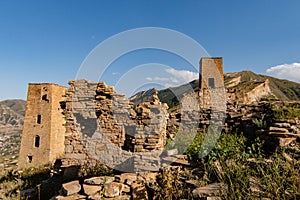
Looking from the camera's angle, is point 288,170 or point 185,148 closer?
point 288,170

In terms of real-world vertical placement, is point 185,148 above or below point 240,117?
below

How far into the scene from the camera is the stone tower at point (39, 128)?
19.3m

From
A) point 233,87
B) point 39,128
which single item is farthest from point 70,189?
point 233,87

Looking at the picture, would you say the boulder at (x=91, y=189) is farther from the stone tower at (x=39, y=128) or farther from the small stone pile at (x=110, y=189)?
the stone tower at (x=39, y=128)

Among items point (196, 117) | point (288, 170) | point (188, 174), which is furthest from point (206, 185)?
point (196, 117)

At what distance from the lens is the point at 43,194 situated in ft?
19.0

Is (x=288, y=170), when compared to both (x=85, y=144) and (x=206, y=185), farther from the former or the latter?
(x=85, y=144)

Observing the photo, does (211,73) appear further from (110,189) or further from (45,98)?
(110,189)

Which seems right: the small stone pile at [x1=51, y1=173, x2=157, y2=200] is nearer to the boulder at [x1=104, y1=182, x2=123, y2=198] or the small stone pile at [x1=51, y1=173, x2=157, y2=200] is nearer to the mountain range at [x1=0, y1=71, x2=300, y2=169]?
the boulder at [x1=104, y1=182, x2=123, y2=198]

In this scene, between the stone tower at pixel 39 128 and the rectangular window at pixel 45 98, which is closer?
the stone tower at pixel 39 128

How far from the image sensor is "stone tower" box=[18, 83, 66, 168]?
1930 cm

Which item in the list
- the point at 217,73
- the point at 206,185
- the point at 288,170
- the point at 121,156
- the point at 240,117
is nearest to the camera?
the point at 288,170

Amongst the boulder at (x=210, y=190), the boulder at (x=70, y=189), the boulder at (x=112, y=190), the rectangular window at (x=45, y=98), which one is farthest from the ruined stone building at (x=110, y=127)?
the rectangular window at (x=45, y=98)

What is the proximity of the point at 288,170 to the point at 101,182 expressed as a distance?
3450 millimetres
